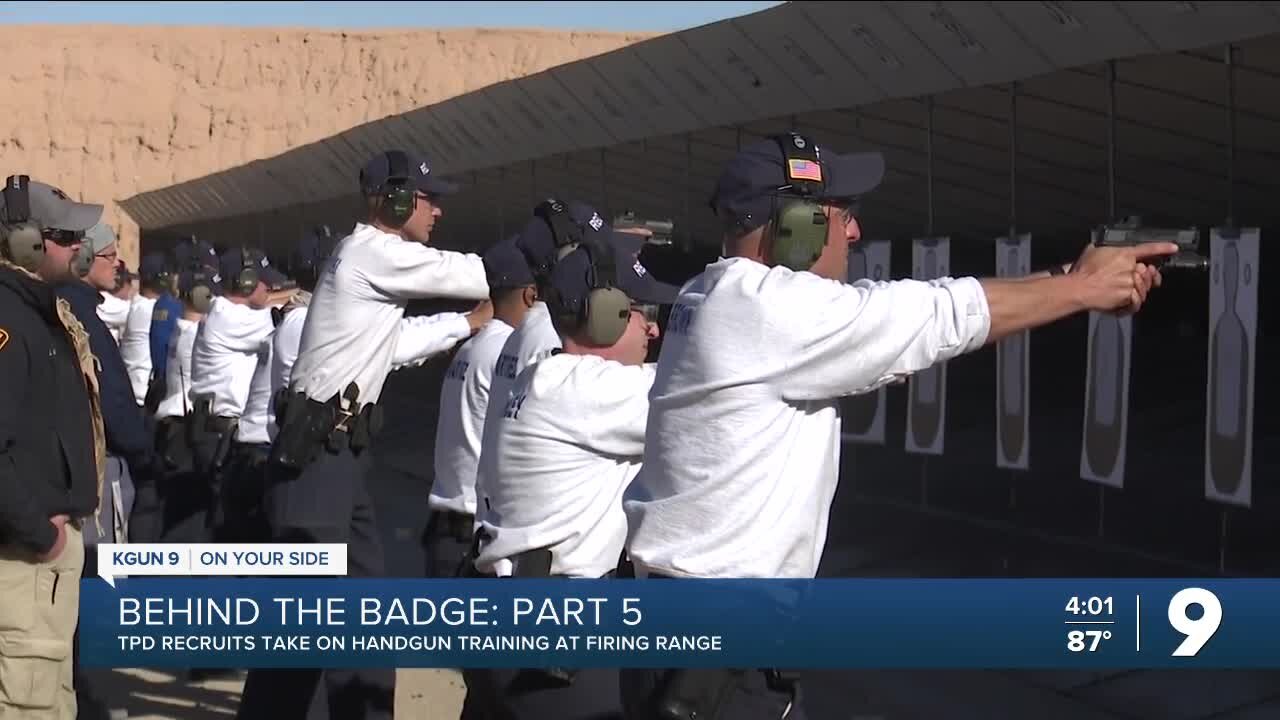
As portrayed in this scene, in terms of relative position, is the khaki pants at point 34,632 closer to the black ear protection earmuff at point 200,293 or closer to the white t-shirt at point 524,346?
the white t-shirt at point 524,346

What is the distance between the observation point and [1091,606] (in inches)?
206

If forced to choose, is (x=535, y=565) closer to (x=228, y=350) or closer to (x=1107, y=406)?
(x=1107, y=406)

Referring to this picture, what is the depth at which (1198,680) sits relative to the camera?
26.7 ft

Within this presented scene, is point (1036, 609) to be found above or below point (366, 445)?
below

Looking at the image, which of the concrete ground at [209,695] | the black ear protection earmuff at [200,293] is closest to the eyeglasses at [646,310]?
the concrete ground at [209,695]

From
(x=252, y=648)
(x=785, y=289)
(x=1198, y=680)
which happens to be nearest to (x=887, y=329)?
(x=785, y=289)

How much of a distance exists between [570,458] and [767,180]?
1161 millimetres

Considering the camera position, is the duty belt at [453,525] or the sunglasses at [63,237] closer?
the sunglasses at [63,237]

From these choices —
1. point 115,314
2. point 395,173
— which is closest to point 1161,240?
point 395,173

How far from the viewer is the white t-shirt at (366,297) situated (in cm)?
710

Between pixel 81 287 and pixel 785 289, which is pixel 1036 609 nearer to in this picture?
pixel 785 289

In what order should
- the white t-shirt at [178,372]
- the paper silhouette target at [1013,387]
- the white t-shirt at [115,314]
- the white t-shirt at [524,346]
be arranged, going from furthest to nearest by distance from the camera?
the white t-shirt at [115,314] < the white t-shirt at [178,372] < the paper silhouette target at [1013,387] < the white t-shirt at [524,346]

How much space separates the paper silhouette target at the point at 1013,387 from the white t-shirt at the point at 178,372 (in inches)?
189

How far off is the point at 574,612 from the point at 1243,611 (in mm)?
1707
